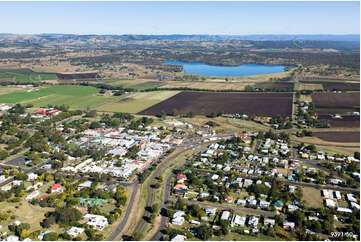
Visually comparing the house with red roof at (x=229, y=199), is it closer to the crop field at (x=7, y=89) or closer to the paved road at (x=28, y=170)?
the paved road at (x=28, y=170)

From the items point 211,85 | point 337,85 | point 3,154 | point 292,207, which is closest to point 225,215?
point 292,207

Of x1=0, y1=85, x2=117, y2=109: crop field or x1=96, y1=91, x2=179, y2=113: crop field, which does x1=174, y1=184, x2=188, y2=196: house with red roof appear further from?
x1=0, y1=85, x2=117, y2=109: crop field

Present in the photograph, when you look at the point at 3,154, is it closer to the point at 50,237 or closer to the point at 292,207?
the point at 50,237

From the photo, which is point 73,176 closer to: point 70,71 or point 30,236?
point 30,236

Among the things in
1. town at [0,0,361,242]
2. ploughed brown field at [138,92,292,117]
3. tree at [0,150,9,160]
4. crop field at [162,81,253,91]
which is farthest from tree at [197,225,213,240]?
crop field at [162,81,253,91]

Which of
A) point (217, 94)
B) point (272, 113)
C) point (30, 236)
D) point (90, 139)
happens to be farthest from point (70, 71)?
point (30, 236)

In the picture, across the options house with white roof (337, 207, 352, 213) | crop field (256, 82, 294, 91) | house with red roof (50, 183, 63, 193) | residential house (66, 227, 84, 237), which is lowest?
residential house (66, 227, 84, 237)

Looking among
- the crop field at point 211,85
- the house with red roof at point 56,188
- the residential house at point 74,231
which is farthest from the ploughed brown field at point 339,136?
the crop field at point 211,85
